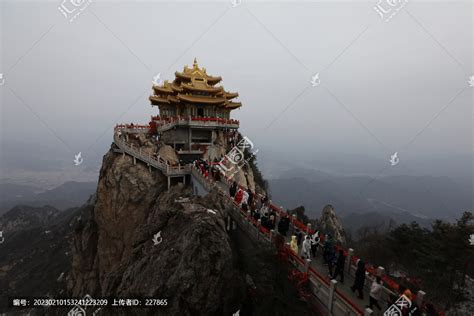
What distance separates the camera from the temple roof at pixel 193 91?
95.4 ft

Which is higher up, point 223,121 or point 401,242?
point 223,121

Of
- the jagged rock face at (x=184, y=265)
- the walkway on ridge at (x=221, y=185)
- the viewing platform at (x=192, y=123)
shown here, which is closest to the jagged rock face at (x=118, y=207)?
the walkway on ridge at (x=221, y=185)

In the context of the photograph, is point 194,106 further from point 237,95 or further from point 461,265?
point 461,265

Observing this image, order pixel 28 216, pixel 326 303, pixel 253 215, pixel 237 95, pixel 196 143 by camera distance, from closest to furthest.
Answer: pixel 326 303, pixel 253 215, pixel 196 143, pixel 237 95, pixel 28 216

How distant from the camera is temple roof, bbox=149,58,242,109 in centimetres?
2908

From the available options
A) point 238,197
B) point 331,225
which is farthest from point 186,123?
point 331,225

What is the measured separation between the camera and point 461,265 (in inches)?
615

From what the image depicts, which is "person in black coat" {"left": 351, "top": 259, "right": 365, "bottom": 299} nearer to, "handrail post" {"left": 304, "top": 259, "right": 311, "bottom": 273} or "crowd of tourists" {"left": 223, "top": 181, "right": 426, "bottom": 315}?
"crowd of tourists" {"left": 223, "top": 181, "right": 426, "bottom": 315}

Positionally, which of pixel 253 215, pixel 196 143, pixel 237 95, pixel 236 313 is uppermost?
pixel 237 95

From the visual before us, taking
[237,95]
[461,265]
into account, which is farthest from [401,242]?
[237,95]

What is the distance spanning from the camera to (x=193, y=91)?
96.8 ft

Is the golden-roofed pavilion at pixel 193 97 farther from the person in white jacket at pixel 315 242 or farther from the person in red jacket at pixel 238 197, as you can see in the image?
the person in white jacket at pixel 315 242

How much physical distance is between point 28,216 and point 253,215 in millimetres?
153337

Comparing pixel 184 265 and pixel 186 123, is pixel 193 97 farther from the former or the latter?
pixel 184 265
